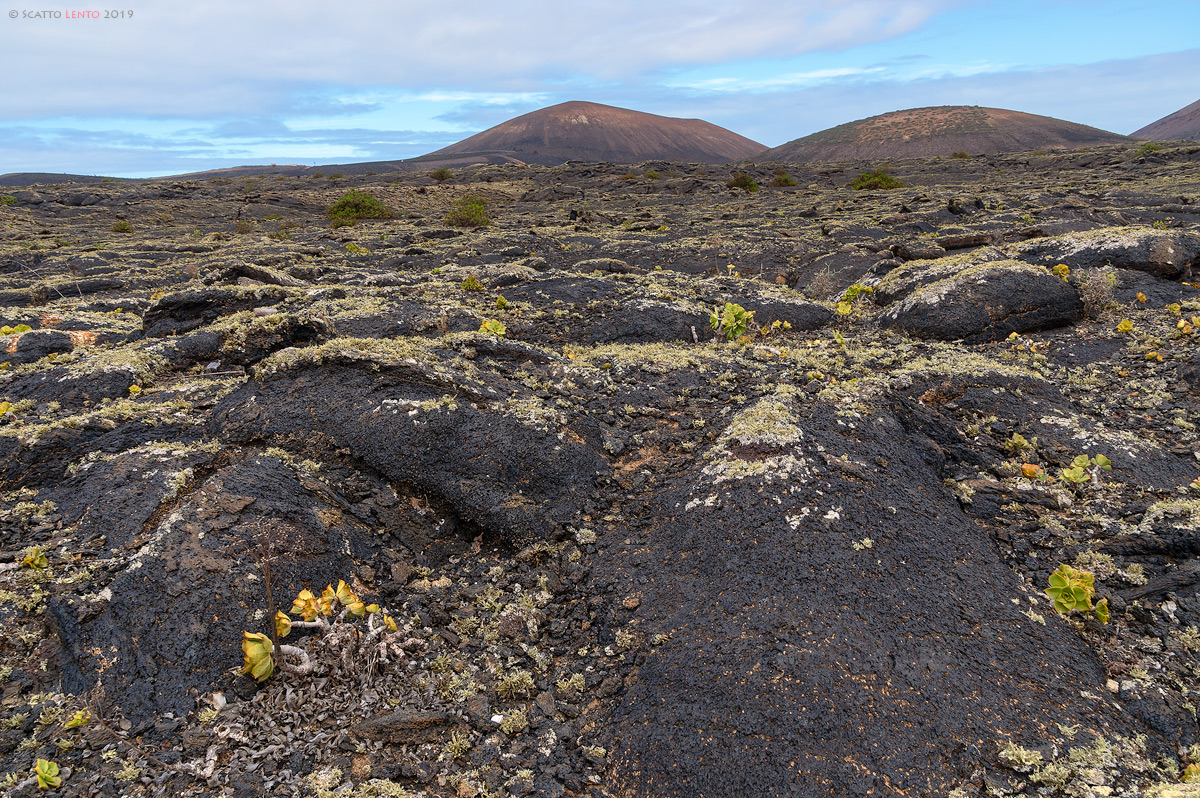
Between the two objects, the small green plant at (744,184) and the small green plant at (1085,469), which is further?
the small green plant at (744,184)

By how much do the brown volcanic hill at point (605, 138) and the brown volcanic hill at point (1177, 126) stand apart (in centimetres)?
9737

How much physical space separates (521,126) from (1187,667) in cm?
19734

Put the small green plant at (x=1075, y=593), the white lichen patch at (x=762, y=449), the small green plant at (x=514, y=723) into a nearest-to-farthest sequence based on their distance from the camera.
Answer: the small green plant at (x=514, y=723) → the small green plant at (x=1075, y=593) → the white lichen patch at (x=762, y=449)

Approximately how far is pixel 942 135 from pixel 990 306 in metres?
128

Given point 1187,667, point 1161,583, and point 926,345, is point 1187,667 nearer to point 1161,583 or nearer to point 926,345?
point 1161,583

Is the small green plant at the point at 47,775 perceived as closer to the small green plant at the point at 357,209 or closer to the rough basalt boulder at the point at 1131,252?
the rough basalt boulder at the point at 1131,252

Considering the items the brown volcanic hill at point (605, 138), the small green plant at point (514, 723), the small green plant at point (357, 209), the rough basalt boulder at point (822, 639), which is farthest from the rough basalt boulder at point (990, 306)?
the brown volcanic hill at point (605, 138)

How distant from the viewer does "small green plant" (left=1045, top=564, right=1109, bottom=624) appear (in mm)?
4203

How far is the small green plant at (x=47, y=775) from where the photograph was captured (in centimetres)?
312

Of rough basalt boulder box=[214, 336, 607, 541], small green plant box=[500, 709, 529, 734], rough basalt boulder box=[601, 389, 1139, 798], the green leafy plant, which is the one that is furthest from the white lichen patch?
the green leafy plant

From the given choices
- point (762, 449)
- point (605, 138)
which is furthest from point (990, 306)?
point (605, 138)

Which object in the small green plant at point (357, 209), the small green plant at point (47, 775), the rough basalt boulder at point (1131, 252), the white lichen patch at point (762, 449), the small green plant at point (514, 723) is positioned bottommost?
the small green plant at point (514, 723)

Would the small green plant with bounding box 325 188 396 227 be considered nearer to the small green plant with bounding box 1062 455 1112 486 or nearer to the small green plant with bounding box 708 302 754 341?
the small green plant with bounding box 708 302 754 341

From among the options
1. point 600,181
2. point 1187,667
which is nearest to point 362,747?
point 1187,667
